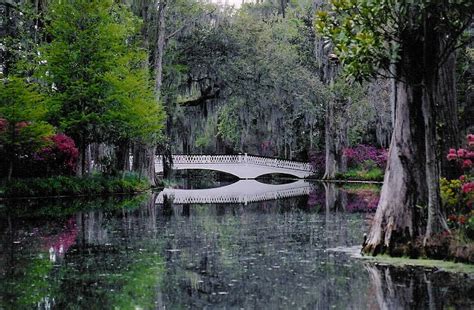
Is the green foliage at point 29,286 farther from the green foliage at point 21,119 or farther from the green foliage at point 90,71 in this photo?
the green foliage at point 90,71

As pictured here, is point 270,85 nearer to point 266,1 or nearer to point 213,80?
point 213,80

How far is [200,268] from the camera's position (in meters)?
8.62

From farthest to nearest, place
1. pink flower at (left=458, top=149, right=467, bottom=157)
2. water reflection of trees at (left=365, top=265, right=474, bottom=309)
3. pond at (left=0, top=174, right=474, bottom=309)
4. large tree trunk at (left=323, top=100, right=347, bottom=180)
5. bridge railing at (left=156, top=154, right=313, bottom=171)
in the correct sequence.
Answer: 1. bridge railing at (left=156, top=154, right=313, bottom=171)
2. large tree trunk at (left=323, top=100, right=347, bottom=180)
3. pink flower at (left=458, top=149, right=467, bottom=157)
4. pond at (left=0, top=174, right=474, bottom=309)
5. water reflection of trees at (left=365, top=265, right=474, bottom=309)

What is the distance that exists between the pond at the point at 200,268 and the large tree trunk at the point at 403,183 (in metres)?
0.67

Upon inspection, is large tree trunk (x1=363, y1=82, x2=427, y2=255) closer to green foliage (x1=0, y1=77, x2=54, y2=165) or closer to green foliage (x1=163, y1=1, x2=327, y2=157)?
green foliage (x1=0, y1=77, x2=54, y2=165)

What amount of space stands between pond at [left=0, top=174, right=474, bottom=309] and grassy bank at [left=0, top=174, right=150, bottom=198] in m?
5.69

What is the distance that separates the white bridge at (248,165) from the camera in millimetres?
44562

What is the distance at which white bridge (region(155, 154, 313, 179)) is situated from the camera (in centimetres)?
4456

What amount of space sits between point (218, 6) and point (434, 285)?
89.2ft

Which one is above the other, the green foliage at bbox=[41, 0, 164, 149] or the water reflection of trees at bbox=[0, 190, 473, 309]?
the green foliage at bbox=[41, 0, 164, 149]

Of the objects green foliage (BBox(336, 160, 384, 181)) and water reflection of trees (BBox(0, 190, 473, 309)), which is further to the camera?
green foliage (BBox(336, 160, 384, 181))

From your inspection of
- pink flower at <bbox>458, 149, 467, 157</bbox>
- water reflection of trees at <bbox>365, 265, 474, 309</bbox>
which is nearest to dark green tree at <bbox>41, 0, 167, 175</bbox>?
pink flower at <bbox>458, 149, 467, 157</bbox>

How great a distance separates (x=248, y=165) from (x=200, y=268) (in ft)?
122

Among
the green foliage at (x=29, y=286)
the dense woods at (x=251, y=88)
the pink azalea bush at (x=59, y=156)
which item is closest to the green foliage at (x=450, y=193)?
the dense woods at (x=251, y=88)
